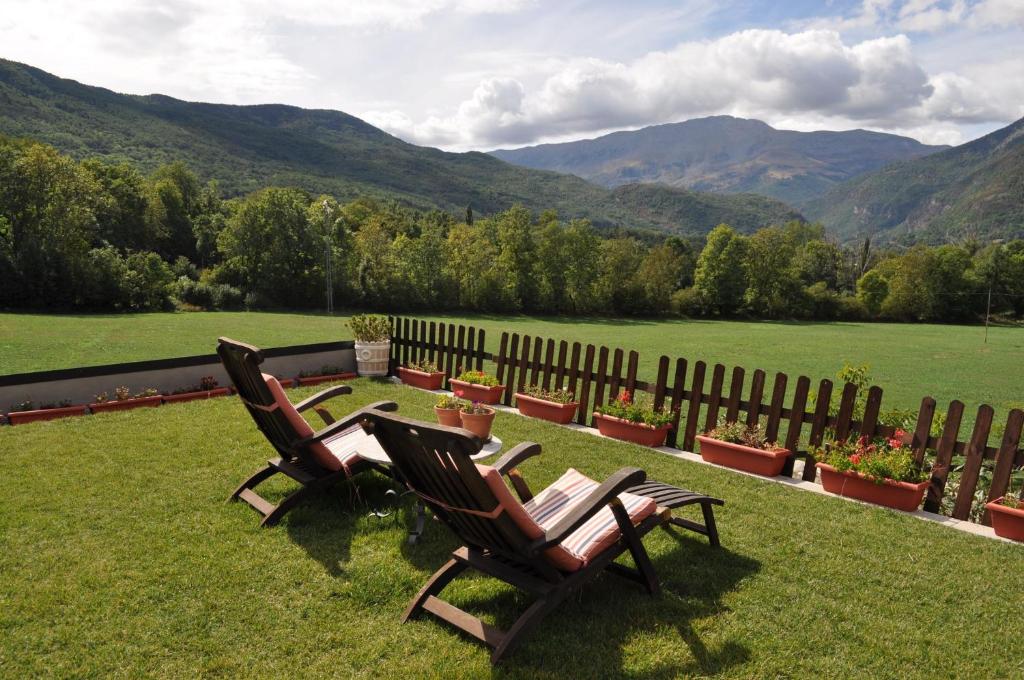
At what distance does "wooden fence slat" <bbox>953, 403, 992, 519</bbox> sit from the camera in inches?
190

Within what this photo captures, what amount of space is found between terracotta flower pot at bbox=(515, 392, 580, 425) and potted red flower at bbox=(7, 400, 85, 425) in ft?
17.7

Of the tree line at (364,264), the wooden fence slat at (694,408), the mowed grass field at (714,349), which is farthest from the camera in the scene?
the tree line at (364,264)

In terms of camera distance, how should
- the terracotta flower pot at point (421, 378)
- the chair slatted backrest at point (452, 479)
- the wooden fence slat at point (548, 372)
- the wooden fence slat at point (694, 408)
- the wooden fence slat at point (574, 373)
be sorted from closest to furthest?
the chair slatted backrest at point (452, 479), the wooden fence slat at point (694, 408), the wooden fence slat at point (574, 373), the wooden fence slat at point (548, 372), the terracotta flower pot at point (421, 378)

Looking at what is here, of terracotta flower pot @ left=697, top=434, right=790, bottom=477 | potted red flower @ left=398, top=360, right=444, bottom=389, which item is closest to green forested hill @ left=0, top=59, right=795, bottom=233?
potted red flower @ left=398, top=360, right=444, bottom=389

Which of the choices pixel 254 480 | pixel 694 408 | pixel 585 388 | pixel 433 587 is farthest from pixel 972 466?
pixel 254 480

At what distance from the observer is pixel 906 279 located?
184 ft

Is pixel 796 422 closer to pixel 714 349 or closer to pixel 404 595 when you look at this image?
pixel 404 595

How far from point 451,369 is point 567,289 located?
39707 millimetres

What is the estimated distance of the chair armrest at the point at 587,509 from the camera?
9.46 ft

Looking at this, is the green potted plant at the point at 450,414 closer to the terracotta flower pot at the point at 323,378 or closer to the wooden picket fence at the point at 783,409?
the wooden picket fence at the point at 783,409

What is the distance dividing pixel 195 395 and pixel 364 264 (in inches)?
1516

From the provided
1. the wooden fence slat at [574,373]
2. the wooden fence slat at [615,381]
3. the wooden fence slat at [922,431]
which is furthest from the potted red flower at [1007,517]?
the wooden fence slat at [574,373]

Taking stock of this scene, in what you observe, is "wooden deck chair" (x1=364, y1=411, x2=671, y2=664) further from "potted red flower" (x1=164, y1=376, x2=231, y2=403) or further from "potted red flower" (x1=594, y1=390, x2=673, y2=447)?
"potted red flower" (x1=164, y1=376, x2=231, y2=403)

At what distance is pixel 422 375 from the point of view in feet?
31.7
